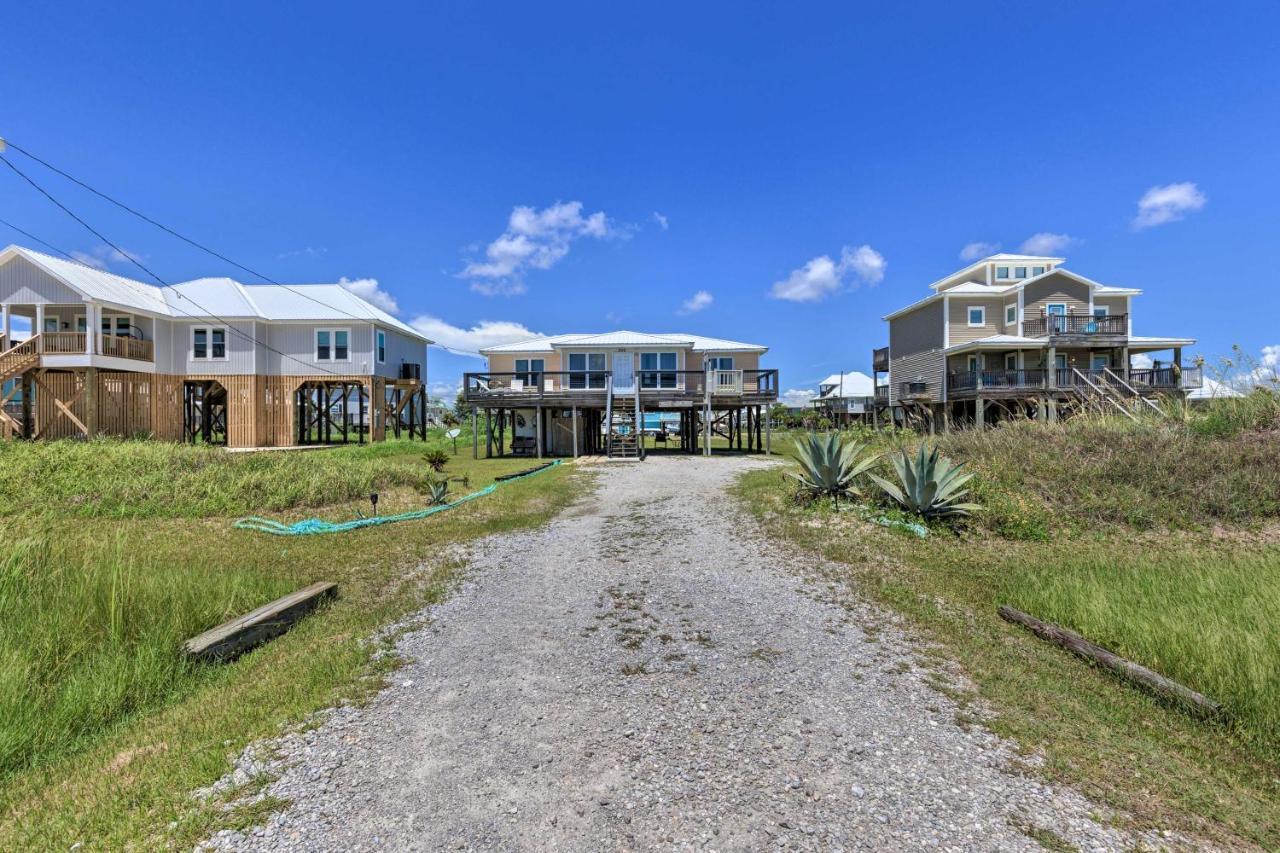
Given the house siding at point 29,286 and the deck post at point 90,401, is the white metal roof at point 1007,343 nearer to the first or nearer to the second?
the deck post at point 90,401

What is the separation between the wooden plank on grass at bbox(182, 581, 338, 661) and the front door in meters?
21.5

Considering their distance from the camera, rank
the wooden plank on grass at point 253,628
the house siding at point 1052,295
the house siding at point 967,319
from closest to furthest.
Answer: the wooden plank on grass at point 253,628 < the house siding at point 1052,295 < the house siding at point 967,319

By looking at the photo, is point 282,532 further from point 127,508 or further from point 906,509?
point 906,509

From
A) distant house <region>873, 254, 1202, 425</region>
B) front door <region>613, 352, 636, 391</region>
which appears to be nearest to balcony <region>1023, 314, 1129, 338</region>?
distant house <region>873, 254, 1202, 425</region>

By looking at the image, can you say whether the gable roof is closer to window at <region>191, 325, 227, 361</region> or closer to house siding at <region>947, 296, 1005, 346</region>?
window at <region>191, 325, 227, 361</region>

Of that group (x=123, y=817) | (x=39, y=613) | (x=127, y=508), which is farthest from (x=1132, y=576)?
(x=127, y=508)

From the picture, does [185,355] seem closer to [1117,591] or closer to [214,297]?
[214,297]

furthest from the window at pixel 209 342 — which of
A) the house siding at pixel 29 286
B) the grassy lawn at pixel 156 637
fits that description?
the grassy lawn at pixel 156 637

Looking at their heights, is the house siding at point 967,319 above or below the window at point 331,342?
above

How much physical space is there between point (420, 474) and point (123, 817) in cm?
1204

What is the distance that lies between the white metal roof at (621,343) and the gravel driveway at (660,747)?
72.0ft

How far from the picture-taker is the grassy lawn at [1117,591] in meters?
3.02

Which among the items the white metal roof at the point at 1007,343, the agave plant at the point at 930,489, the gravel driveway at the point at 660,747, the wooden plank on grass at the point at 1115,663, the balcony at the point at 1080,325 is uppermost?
the balcony at the point at 1080,325

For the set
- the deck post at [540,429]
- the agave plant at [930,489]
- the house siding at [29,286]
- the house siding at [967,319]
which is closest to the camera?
the agave plant at [930,489]
